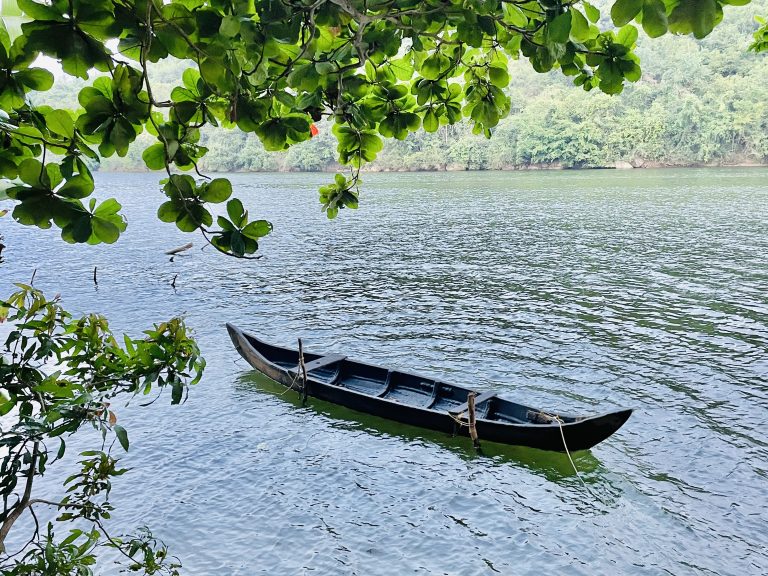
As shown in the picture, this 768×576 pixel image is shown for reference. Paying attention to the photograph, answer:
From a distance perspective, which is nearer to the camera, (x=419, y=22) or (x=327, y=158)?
(x=419, y=22)

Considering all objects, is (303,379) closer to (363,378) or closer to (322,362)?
(322,362)

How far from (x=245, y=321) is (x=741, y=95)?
99.9m

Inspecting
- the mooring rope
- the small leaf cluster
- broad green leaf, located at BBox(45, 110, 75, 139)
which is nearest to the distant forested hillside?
the mooring rope

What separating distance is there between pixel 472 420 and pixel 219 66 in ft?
38.7

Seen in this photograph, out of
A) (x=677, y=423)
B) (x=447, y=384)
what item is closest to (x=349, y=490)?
(x=447, y=384)

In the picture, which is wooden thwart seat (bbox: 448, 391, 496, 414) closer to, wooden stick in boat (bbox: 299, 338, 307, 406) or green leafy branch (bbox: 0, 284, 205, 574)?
wooden stick in boat (bbox: 299, 338, 307, 406)

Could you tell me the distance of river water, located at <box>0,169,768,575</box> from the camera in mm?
10586

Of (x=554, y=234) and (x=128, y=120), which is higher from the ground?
(x=128, y=120)

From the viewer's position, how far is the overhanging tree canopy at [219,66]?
1.94 metres

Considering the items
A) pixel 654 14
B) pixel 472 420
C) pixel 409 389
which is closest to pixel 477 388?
pixel 409 389

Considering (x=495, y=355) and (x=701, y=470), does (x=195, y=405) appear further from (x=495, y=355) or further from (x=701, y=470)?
(x=701, y=470)

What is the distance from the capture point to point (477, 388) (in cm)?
1642

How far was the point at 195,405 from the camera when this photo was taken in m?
16.3

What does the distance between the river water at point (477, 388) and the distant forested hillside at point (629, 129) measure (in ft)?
217
